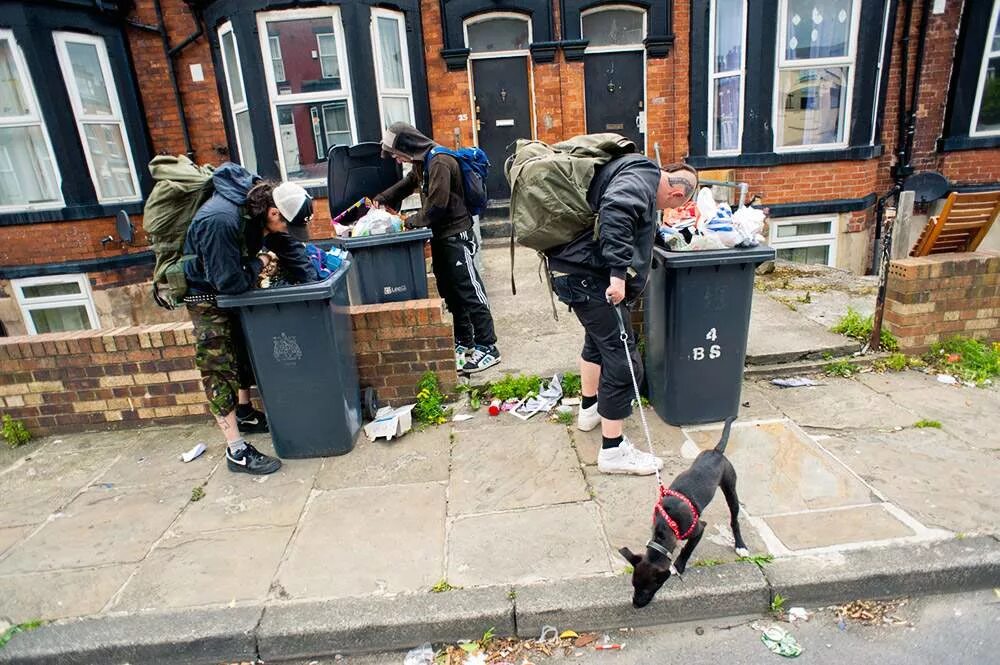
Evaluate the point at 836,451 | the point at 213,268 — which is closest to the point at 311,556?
the point at 213,268

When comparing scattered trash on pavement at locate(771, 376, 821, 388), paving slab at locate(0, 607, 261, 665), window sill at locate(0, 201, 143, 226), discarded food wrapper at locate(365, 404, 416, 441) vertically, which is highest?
window sill at locate(0, 201, 143, 226)

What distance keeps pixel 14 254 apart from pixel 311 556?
7.39 metres

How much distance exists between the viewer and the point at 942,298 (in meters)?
4.33

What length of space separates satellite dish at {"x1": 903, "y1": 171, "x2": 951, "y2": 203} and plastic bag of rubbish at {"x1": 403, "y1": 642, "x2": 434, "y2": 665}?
28.7 feet

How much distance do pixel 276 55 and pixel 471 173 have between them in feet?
15.2

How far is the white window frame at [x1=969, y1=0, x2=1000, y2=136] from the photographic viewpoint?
7695 mm

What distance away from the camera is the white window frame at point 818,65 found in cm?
778

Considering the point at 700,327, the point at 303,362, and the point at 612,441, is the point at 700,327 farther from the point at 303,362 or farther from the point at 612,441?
the point at 303,362

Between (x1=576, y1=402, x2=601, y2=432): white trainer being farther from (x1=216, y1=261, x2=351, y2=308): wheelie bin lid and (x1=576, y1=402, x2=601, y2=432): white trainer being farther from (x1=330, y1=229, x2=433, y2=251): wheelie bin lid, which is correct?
(x1=330, y1=229, x2=433, y2=251): wheelie bin lid

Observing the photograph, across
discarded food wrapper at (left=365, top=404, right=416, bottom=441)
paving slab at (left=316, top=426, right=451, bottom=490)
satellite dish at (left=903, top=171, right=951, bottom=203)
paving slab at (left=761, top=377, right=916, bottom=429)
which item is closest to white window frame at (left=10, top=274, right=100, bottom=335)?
discarded food wrapper at (left=365, top=404, right=416, bottom=441)

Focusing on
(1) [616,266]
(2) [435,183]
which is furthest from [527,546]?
(2) [435,183]

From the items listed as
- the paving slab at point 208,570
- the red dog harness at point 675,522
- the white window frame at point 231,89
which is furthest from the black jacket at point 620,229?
the white window frame at point 231,89

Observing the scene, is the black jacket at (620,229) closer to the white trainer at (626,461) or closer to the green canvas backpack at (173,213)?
the white trainer at (626,461)

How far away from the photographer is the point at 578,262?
308 cm
